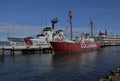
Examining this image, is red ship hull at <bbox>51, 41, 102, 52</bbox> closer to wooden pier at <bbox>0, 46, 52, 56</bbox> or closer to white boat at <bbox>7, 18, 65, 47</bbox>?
wooden pier at <bbox>0, 46, 52, 56</bbox>

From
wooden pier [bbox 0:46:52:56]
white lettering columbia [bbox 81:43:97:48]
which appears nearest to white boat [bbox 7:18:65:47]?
wooden pier [bbox 0:46:52:56]

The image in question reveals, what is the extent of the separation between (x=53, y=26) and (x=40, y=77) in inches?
2902

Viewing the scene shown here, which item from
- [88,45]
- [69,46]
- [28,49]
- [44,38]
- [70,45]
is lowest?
[28,49]

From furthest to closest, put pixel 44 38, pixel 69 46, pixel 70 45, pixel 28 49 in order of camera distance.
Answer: pixel 44 38 → pixel 70 45 → pixel 69 46 → pixel 28 49

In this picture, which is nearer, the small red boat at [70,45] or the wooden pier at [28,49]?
the wooden pier at [28,49]

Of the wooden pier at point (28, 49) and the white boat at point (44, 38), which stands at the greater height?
the white boat at point (44, 38)

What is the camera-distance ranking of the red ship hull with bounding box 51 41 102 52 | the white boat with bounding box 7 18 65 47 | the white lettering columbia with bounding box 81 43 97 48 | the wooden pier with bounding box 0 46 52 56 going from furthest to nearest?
the white lettering columbia with bounding box 81 43 97 48, the white boat with bounding box 7 18 65 47, the red ship hull with bounding box 51 41 102 52, the wooden pier with bounding box 0 46 52 56

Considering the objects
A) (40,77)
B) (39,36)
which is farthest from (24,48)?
(40,77)

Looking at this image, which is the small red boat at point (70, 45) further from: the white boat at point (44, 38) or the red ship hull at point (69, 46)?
the white boat at point (44, 38)

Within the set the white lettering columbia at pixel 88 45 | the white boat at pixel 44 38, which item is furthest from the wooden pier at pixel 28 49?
the white lettering columbia at pixel 88 45

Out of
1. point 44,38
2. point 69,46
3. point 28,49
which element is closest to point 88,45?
point 44,38

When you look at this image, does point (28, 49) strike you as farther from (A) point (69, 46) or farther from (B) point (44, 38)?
(B) point (44, 38)

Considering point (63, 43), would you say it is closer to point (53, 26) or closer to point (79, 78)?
point (53, 26)

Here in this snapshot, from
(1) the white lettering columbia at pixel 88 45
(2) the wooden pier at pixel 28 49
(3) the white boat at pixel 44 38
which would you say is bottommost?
(2) the wooden pier at pixel 28 49
